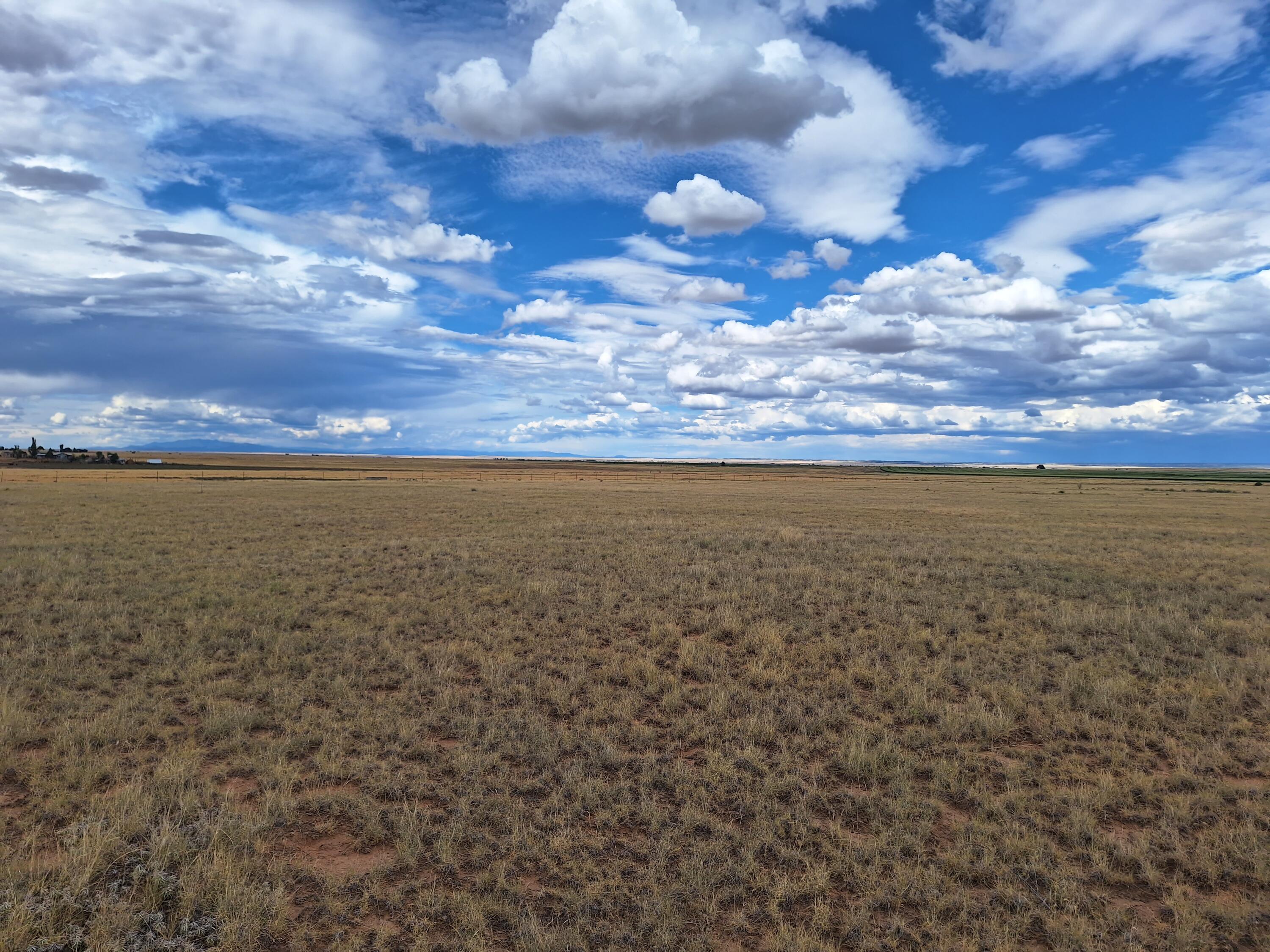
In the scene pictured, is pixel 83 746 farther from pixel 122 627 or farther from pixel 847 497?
pixel 847 497

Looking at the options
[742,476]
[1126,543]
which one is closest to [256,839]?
[1126,543]

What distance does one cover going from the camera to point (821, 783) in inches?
312

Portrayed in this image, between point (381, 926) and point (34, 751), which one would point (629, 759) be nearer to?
point (381, 926)

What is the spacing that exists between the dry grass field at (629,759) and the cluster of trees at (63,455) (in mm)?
140788

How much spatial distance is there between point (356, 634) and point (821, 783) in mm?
9742

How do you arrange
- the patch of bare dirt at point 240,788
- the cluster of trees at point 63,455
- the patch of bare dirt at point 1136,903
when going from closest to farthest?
the patch of bare dirt at point 1136,903 < the patch of bare dirt at point 240,788 < the cluster of trees at point 63,455

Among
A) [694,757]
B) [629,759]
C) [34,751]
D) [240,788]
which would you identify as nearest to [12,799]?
[34,751]

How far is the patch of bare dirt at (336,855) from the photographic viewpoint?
6250 millimetres

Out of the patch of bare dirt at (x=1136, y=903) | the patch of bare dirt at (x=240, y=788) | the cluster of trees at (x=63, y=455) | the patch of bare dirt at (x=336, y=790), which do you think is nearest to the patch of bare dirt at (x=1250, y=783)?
the patch of bare dirt at (x=1136, y=903)

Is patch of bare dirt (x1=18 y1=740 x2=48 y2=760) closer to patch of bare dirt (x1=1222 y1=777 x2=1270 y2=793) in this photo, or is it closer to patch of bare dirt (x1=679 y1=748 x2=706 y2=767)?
Result: patch of bare dirt (x1=679 y1=748 x2=706 y2=767)

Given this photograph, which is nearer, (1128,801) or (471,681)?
(1128,801)

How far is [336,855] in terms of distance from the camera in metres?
6.51

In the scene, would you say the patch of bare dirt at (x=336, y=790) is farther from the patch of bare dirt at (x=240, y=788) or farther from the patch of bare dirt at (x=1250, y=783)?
the patch of bare dirt at (x=1250, y=783)

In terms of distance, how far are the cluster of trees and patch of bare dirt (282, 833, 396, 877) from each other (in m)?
151
